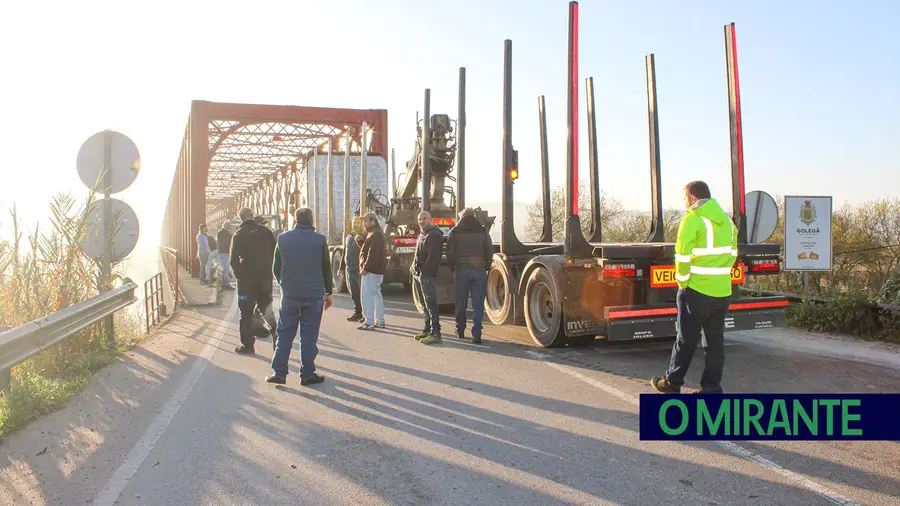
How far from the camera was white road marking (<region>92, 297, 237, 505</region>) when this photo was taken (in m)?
3.79

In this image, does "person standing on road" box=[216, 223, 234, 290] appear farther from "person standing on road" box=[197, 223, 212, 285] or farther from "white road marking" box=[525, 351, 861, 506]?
"white road marking" box=[525, 351, 861, 506]

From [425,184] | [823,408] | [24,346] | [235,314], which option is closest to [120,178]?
[24,346]

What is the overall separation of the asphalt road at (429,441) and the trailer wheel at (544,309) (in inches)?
11.2

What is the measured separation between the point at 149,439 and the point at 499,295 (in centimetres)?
581

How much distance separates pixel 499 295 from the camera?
970cm

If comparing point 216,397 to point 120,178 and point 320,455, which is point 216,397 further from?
point 120,178

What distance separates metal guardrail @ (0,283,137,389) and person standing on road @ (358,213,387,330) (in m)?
3.29

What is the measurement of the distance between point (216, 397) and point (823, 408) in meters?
4.95

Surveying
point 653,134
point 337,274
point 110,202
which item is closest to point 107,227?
point 110,202

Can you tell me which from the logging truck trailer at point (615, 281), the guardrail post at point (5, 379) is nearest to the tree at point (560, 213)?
the logging truck trailer at point (615, 281)

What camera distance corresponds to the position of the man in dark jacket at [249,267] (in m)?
8.04

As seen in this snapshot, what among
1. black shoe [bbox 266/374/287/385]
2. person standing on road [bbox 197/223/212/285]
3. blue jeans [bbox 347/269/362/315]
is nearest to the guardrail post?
black shoe [bbox 266/374/287/385]

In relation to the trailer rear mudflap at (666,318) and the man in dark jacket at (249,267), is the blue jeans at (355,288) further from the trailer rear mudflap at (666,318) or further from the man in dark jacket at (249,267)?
the trailer rear mudflap at (666,318)

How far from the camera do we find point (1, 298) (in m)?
7.78
